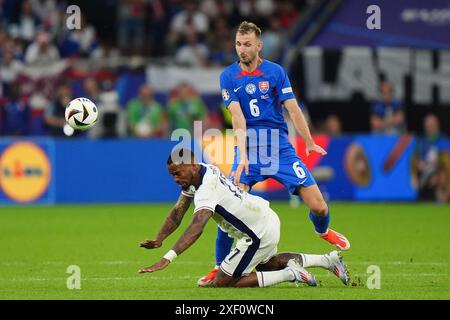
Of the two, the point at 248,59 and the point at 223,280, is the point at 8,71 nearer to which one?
the point at 248,59

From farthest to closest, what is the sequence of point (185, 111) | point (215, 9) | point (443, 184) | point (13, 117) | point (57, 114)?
point (215, 9) → point (185, 111) → point (13, 117) → point (443, 184) → point (57, 114)

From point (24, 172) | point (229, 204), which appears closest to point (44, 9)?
point (24, 172)

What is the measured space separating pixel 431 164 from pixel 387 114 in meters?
1.87

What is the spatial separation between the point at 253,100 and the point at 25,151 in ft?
33.2

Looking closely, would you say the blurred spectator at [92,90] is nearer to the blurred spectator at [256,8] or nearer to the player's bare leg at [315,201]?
the blurred spectator at [256,8]

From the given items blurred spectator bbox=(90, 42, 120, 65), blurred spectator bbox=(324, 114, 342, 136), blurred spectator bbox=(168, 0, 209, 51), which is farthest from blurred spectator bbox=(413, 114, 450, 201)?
blurred spectator bbox=(90, 42, 120, 65)

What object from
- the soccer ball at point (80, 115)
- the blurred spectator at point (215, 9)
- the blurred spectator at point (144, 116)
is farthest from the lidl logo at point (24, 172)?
the soccer ball at point (80, 115)

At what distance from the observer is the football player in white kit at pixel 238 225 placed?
375 inches

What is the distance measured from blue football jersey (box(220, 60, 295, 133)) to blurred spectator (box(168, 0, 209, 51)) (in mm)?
13206

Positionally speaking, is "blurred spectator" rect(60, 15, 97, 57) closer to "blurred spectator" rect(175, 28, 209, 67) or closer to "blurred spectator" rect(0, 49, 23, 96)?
"blurred spectator" rect(0, 49, 23, 96)

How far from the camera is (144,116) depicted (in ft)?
69.7

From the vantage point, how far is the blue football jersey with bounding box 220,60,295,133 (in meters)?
10.8

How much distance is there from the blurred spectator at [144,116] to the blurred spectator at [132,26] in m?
3.29

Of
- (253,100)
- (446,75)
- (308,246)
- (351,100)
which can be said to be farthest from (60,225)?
(446,75)
